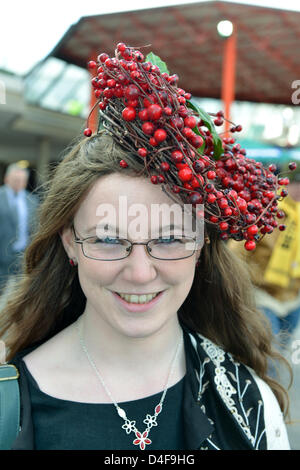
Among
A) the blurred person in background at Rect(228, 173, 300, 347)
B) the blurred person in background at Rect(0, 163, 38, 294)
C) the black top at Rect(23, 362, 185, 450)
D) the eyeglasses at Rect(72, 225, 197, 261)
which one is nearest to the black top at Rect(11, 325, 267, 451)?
the black top at Rect(23, 362, 185, 450)

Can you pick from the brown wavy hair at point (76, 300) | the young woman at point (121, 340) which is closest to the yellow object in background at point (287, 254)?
the brown wavy hair at point (76, 300)

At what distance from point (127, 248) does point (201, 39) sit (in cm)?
1016

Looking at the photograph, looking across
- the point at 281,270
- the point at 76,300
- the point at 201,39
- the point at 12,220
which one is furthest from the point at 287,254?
the point at 201,39

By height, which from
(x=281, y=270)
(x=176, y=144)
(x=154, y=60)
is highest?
(x=154, y=60)

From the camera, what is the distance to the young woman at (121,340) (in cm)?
127

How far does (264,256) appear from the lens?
3.68 metres

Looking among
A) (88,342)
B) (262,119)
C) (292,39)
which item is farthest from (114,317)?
(262,119)

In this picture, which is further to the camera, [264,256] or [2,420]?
[264,256]

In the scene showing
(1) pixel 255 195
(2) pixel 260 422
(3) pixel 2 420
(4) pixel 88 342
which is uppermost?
(1) pixel 255 195

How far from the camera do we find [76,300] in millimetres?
1665

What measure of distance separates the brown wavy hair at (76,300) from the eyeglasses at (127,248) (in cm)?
18

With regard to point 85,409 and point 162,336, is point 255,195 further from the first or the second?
point 85,409

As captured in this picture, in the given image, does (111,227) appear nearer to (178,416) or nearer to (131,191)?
(131,191)

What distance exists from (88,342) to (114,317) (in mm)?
187
